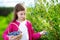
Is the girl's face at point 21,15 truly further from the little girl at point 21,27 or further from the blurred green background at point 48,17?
the blurred green background at point 48,17

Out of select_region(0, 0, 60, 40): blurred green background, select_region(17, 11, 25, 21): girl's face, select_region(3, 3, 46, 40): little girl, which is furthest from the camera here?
select_region(3, 3, 46, 40): little girl

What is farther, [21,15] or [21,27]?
[21,27]

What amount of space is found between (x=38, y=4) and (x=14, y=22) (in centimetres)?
44

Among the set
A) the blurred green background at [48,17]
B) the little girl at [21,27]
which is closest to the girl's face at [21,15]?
the little girl at [21,27]

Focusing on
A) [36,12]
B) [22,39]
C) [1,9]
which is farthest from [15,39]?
[1,9]

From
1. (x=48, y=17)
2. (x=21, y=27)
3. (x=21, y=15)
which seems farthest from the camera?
(x=21, y=27)

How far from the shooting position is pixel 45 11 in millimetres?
5000

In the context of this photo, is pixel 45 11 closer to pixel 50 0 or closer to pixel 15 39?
pixel 50 0

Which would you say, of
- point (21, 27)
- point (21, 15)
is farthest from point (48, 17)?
point (21, 27)

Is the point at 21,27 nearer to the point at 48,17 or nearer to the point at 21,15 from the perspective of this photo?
the point at 21,15

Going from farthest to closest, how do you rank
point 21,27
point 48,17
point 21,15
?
1. point 21,27
2. point 21,15
3. point 48,17

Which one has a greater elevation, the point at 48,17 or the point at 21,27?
the point at 48,17

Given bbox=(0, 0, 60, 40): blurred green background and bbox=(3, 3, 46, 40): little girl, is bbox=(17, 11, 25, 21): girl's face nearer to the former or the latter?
bbox=(3, 3, 46, 40): little girl

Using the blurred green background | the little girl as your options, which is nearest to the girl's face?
the little girl
